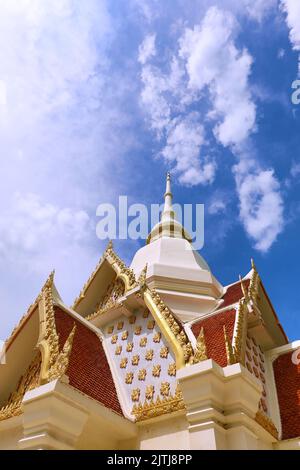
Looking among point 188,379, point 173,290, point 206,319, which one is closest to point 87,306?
point 173,290

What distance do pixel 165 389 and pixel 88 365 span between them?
150 cm

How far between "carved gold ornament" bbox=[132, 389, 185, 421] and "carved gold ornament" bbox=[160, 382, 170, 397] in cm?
9

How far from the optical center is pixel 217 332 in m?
7.61

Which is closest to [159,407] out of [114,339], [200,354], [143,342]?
[200,354]

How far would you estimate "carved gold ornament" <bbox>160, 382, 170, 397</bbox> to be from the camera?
6.76 meters

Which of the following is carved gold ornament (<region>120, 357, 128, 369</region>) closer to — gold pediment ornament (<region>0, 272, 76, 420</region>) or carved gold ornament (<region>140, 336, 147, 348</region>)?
carved gold ornament (<region>140, 336, 147, 348</region>)

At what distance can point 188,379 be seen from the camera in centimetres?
571

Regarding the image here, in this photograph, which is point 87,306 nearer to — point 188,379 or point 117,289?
point 117,289

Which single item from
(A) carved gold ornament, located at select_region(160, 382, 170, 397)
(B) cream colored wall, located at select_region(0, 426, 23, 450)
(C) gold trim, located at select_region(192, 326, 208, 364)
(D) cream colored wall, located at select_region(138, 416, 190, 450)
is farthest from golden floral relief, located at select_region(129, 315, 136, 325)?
(B) cream colored wall, located at select_region(0, 426, 23, 450)

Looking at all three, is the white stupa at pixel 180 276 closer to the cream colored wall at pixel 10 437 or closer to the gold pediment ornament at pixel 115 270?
the gold pediment ornament at pixel 115 270

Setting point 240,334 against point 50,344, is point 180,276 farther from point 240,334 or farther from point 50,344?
point 50,344

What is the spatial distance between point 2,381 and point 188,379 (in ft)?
15.0

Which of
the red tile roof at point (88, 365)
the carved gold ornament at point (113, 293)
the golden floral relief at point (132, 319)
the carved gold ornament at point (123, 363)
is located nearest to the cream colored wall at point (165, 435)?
the red tile roof at point (88, 365)

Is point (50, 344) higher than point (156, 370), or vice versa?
point (50, 344)
